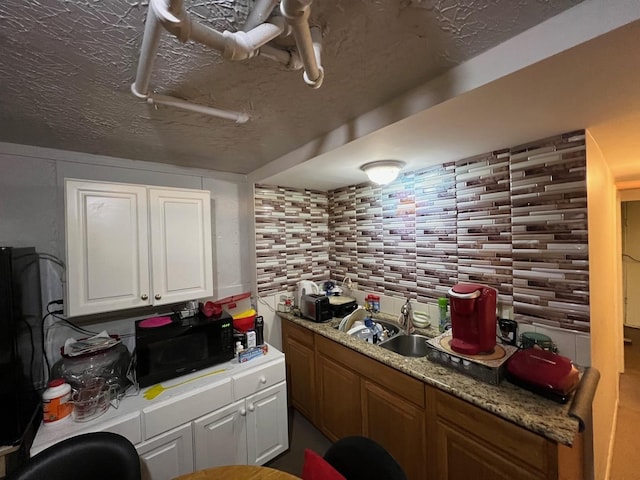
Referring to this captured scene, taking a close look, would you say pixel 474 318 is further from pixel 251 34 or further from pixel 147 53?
pixel 147 53

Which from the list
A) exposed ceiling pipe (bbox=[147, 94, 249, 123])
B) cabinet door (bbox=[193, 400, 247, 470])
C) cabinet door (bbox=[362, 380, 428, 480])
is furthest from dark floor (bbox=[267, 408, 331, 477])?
exposed ceiling pipe (bbox=[147, 94, 249, 123])

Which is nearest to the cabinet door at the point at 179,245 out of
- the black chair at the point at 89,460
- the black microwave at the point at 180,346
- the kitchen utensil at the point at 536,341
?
the black microwave at the point at 180,346

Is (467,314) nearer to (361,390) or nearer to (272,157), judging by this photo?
(361,390)

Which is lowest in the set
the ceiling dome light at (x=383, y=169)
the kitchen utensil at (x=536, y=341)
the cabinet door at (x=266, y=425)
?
the cabinet door at (x=266, y=425)

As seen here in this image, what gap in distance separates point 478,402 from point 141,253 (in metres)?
1.82

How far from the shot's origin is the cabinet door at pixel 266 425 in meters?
1.55

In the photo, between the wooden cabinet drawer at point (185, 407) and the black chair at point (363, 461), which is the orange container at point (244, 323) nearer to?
the wooden cabinet drawer at point (185, 407)

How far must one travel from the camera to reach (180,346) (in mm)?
1475

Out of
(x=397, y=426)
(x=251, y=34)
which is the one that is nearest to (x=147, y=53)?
(x=251, y=34)

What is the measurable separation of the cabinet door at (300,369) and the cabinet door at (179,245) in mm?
803

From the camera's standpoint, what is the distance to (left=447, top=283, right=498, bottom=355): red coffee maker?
1.20m

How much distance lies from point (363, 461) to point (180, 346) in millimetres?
1159

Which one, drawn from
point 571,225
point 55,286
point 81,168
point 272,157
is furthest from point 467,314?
point 81,168

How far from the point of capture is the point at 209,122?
124cm
